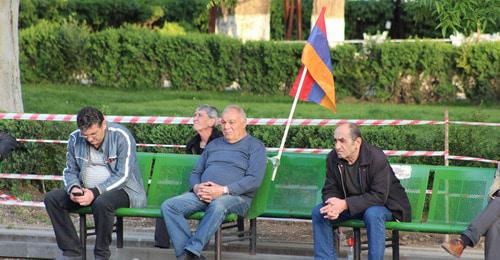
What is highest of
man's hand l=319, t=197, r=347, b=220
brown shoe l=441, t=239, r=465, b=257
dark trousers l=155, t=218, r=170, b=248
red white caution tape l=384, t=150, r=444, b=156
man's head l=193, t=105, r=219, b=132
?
man's head l=193, t=105, r=219, b=132

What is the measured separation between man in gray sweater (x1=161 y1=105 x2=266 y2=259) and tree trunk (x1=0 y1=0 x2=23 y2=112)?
5.82 metres

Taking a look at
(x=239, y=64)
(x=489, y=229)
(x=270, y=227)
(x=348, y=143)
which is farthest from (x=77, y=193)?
(x=239, y=64)

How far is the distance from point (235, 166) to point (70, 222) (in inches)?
56.3

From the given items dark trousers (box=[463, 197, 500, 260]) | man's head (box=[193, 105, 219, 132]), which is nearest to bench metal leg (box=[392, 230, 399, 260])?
dark trousers (box=[463, 197, 500, 260])

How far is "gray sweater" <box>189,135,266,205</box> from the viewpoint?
9.67 m

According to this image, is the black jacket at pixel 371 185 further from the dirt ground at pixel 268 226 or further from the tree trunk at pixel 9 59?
the tree trunk at pixel 9 59

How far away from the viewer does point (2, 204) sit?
12.5 m

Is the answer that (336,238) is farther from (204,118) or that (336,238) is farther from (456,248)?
(204,118)

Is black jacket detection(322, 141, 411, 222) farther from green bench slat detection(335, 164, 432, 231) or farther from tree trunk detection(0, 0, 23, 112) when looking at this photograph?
tree trunk detection(0, 0, 23, 112)

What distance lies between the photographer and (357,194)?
30.3 ft

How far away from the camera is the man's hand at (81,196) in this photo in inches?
381

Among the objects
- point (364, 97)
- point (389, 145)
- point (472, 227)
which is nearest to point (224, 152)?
point (472, 227)

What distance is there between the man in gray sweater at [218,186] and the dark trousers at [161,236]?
0.54m

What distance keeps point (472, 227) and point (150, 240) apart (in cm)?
311
